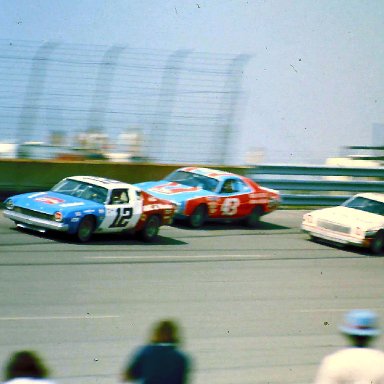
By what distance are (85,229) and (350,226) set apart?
16.2ft

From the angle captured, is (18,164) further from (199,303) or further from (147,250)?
(199,303)

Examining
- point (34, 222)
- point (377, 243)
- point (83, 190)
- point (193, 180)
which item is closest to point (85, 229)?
point (34, 222)

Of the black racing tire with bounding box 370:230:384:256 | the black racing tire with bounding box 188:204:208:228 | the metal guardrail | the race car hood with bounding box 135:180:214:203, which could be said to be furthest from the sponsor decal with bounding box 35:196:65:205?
the metal guardrail

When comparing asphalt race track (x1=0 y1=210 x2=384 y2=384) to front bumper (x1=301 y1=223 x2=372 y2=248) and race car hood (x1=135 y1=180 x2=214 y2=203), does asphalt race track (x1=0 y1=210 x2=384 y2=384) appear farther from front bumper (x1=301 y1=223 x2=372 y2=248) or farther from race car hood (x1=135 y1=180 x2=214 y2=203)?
race car hood (x1=135 y1=180 x2=214 y2=203)

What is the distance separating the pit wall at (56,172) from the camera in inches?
738

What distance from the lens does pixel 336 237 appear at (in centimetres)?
1680

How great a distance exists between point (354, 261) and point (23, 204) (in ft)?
18.8

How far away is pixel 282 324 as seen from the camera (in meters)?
10.9

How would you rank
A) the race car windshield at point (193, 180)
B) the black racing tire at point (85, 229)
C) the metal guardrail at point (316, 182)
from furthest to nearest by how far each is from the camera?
the metal guardrail at point (316, 182)
the race car windshield at point (193, 180)
the black racing tire at point (85, 229)

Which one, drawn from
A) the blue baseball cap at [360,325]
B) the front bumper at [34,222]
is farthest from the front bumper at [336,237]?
the blue baseball cap at [360,325]

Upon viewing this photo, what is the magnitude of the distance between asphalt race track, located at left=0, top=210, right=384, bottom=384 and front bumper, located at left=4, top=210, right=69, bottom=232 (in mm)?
219

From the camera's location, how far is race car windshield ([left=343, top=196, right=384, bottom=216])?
17.8m

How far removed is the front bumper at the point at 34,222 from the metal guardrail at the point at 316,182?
737 cm

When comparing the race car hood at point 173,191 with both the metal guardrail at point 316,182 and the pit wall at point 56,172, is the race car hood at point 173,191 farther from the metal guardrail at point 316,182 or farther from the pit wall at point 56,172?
the metal guardrail at point 316,182
